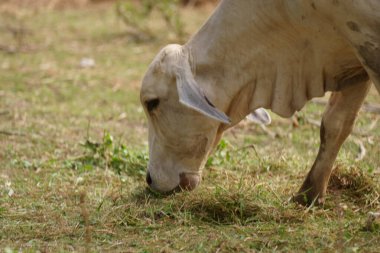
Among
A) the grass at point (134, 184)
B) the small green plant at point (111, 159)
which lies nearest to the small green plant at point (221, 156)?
the grass at point (134, 184)

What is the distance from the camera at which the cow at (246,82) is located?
457cm

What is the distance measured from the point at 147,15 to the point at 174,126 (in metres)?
6.56

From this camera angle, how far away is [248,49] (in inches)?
186

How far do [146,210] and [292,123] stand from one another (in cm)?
262

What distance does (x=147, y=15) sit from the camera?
11242 mm

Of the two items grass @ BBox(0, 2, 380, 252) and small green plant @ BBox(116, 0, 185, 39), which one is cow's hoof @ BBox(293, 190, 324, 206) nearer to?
grass @ BBox(0, 2, 380, 252)

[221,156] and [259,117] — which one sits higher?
[259,117]

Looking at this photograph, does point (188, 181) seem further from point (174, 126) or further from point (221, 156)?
point (221, 156)

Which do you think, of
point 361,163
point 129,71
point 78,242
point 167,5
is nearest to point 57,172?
point 78,242

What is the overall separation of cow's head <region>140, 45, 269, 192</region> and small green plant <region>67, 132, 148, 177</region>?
2.60 ft

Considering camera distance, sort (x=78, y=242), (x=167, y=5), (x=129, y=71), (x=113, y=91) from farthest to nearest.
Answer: (x=167, y=5)
(x=129, y=71)
(x=113, y=91)
(x=78, y=242)

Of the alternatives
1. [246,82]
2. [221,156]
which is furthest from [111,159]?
[246,82]

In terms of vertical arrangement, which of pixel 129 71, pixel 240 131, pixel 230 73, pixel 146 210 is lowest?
pixel 129 71

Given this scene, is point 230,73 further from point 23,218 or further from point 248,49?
point 23,218
